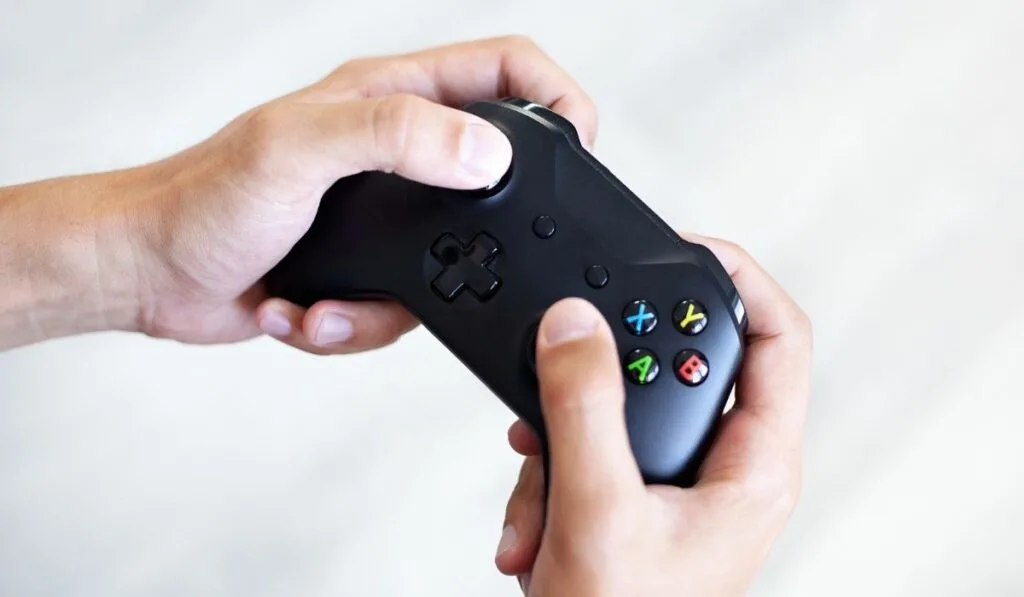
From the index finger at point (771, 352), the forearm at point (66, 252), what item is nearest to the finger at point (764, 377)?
the index finger at point (771, 352)

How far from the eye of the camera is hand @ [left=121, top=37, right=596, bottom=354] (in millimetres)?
541

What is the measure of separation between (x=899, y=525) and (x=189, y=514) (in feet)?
1.75

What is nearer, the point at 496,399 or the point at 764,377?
the point at 764,377

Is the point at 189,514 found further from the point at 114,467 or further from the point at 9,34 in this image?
the point at 9,34

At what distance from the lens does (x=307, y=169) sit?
0.56 meters

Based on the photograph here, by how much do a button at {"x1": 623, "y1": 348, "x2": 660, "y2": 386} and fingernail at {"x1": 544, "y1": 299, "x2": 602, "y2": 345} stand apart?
0.17 feet

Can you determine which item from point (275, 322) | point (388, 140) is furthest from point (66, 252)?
point (388, 140)

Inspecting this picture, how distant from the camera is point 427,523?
0.81 metres

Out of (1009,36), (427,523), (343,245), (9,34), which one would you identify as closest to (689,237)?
(343,245)

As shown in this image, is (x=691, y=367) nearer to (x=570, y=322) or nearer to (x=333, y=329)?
(x=570, y=322)

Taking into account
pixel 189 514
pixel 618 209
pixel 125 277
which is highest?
pixel 618 209

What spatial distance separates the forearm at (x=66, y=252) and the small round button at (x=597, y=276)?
11.3 inches

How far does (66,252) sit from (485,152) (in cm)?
29

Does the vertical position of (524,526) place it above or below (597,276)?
below
